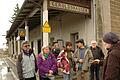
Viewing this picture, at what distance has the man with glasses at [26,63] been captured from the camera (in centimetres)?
805

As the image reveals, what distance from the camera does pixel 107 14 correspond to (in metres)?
15.5

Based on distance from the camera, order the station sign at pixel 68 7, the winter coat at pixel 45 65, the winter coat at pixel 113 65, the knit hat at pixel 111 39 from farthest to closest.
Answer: the station sign at pixel 68 7 < the winter coat at pixel 45 65 < the knit hat at pixel 111 39 < the winter coat at pixel 113 65

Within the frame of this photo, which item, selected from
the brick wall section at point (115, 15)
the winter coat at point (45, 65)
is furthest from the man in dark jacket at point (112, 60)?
the brick wall section at point (115, 15)

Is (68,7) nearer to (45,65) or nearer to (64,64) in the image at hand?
(64,64)

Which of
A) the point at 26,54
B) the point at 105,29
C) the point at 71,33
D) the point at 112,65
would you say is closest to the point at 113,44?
the point at 112,65

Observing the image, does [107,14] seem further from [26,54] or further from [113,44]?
[113,44]

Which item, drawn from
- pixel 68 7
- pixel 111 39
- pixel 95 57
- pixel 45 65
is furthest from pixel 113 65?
pixel 68 7

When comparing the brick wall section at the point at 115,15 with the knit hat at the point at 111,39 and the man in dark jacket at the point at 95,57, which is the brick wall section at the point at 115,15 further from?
the knit hat at the point at 111,39

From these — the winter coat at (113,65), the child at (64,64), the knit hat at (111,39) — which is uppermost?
the knit hat at (111,39)

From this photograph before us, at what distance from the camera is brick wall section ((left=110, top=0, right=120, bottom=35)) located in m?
15.9

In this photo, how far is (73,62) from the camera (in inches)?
391

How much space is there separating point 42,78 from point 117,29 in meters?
8.62

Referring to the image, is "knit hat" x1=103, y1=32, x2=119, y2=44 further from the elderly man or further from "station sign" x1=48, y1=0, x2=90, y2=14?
"station sign" x1=48, y1=0, x2=90, y2=14

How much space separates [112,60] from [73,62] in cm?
537
